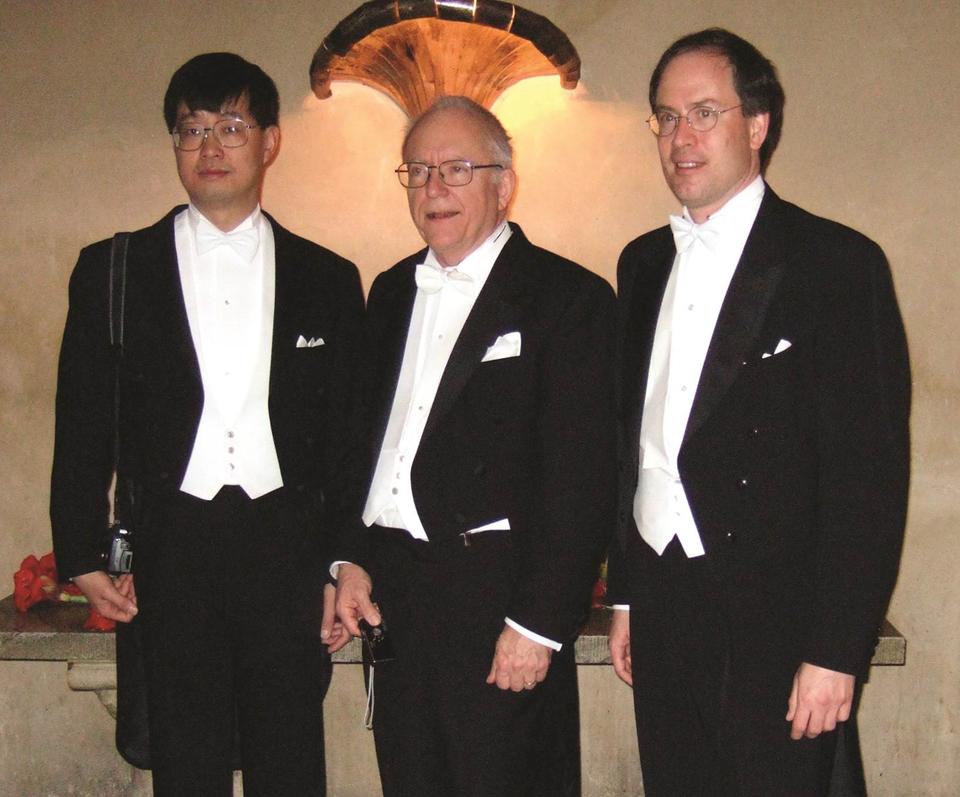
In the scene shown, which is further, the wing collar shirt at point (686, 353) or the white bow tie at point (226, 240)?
the white bow tie at point (226, 240)

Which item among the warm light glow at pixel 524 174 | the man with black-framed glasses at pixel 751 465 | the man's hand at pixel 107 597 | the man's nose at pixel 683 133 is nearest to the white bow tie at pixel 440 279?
the man with black-framed glasses at pixel 751 465

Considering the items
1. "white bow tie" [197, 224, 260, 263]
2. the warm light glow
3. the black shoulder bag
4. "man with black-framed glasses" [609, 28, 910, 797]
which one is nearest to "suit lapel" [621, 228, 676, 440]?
"man with black-framed glasses" [609, 28, 910, 797]

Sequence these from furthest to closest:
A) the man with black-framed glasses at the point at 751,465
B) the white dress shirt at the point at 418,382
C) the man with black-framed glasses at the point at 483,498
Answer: the white dress shirt at the point at 418,382
the man with black-framed glasses at the point at 483,498
the man with black-framed glasses at the point at 751,465

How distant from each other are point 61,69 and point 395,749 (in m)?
2.86

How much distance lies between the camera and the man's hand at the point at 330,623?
7.72 feet

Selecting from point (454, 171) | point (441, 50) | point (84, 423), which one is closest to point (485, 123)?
point (454, 171)

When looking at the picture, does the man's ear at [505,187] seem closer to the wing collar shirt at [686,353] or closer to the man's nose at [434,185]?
the man's nose at [434,185]

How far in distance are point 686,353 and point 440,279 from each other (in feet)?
1.96

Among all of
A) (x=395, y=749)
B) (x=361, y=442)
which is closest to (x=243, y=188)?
(x=361, y=442)

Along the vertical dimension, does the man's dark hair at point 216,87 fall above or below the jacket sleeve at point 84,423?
above

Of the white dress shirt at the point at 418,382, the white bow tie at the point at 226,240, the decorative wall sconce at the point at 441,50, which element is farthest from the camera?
the decorative wall sconce at the point at 441,50

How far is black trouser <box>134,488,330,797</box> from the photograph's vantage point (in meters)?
2.27

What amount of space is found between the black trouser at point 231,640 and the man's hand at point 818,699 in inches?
43.9

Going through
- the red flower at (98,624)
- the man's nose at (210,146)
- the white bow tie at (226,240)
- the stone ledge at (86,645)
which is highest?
the man's nose at (210,146)
